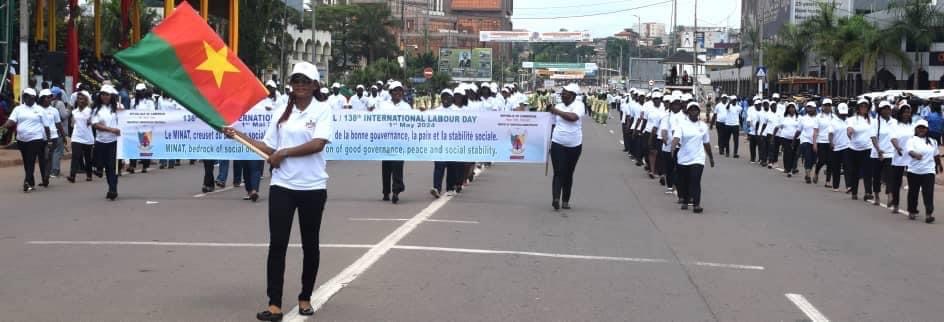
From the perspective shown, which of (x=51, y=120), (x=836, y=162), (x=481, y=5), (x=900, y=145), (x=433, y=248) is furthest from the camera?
(x=481, y=5)

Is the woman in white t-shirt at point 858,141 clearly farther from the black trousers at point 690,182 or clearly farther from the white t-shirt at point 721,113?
the white t-shirt at point 721,113

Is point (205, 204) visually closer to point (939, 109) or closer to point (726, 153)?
point (726, 153)

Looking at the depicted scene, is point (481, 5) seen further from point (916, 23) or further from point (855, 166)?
point (855, 166)

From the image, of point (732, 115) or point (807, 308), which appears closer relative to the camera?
point (807, 308)

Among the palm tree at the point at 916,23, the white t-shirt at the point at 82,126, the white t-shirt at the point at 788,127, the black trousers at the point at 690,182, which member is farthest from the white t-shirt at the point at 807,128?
the palm tree at the point at 916,23

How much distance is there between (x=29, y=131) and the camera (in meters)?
18.3

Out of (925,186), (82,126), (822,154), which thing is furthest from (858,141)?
(82,126)

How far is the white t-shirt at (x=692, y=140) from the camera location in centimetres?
1652

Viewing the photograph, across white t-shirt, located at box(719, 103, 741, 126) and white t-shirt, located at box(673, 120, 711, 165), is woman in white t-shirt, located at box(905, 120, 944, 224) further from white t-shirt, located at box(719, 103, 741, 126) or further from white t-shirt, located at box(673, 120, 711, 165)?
white t-shirt, located at box(719, 103, 741, 126)

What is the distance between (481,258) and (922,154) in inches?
315

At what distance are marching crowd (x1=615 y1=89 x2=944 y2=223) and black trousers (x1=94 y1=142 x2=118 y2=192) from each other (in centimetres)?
826

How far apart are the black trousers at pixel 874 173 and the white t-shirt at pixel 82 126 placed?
13032 millimetres

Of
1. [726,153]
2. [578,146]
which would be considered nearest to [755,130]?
[726,153]

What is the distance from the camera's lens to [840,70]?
57.3m
